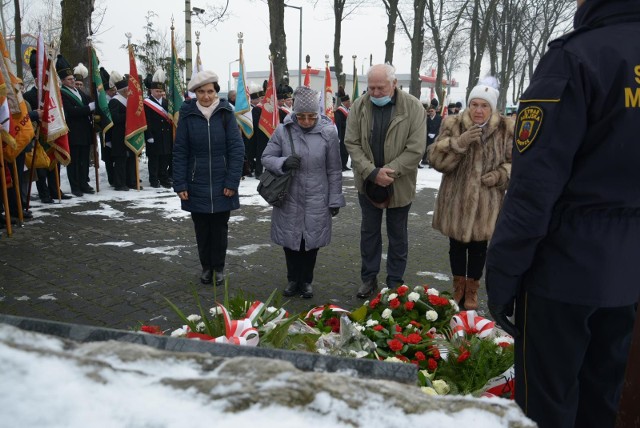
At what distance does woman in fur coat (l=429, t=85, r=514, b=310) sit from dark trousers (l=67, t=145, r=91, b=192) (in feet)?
23.1

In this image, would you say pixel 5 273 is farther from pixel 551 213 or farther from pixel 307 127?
pixel 551 213

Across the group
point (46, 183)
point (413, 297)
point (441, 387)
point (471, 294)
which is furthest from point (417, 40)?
point (441, 387)

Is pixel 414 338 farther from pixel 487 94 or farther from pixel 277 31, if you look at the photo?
pixel 277 31

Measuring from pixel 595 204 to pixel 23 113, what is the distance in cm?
682

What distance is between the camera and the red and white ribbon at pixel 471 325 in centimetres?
327

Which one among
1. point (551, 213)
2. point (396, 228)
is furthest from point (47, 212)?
point (551, 213)

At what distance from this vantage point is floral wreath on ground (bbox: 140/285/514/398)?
2.67 metres

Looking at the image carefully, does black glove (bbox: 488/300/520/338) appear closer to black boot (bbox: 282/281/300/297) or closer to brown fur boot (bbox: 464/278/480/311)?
brown fur boot (bbox: 464/278/480/311)

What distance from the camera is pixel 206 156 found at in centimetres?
495

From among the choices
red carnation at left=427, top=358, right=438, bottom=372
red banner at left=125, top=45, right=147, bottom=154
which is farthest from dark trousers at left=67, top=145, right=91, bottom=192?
red carnation at left=427, top=358, right=438, bottom=372

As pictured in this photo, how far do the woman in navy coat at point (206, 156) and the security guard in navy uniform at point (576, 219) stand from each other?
339cm

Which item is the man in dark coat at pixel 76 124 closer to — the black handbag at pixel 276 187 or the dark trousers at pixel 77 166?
the dark trousers at pixel 77 166

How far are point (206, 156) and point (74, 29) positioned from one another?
7865 millimetres

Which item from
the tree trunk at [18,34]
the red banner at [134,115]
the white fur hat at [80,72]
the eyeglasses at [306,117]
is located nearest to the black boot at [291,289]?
the eyeglasses at [306,117]
